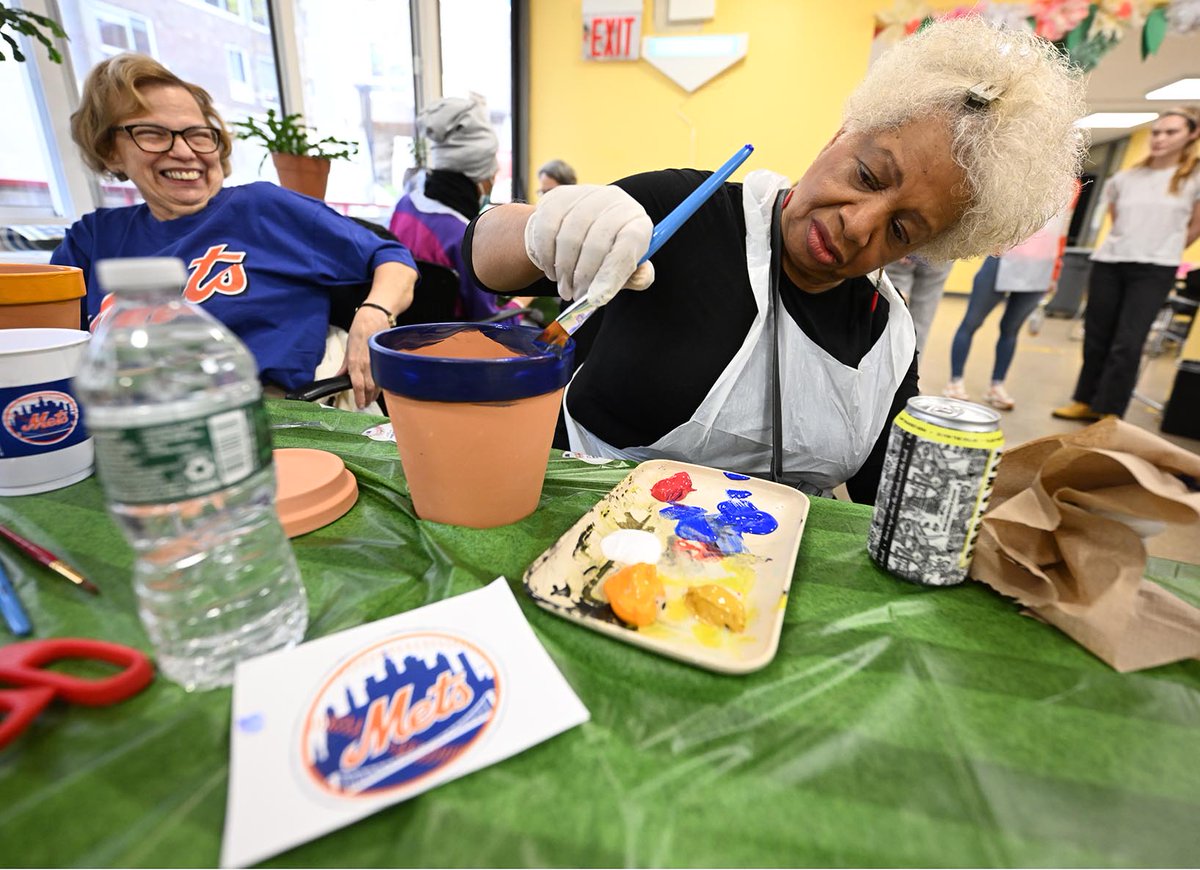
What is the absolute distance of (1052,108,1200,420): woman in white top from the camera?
8.62 feet

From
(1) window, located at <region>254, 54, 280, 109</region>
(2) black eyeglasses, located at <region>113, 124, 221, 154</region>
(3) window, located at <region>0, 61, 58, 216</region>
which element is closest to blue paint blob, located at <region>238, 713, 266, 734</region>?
(2) black eyeglasses, located at <region>113, 124, 221, 154</region>

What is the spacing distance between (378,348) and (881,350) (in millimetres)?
804

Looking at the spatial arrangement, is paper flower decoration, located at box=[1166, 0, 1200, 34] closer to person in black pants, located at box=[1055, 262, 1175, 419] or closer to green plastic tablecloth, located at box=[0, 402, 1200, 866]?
person in black pants, located at box=[1055, 262, 1175, 419]

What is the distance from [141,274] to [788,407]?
32.7 inches

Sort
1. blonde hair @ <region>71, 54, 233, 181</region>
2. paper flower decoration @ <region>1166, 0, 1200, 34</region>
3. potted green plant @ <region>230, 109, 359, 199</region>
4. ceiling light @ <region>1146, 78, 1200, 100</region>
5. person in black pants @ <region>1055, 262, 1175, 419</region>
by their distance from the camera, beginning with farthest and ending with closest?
ceiling light @ <region>1146, 78, 1200, 100</region>
paper flower decoration @ <region>1166, 0, 1200, 34</region>
person in black pants @ <region>1055, 262, 1175, 419</region>
potted green plant @ <region>230, 109, 359, 199</region>
blonde hair @ <region>71, 54, 233, 181</region>

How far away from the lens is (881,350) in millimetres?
957

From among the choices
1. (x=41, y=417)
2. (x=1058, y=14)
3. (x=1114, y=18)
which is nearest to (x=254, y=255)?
(x=41, y=417)

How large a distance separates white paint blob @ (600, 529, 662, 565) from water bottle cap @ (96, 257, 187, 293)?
0.38 m

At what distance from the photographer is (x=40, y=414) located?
0.59 metres

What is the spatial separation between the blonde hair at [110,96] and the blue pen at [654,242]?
1.06 metres

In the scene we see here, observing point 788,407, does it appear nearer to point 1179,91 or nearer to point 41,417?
point 41,417

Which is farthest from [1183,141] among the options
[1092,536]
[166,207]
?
[166,207]

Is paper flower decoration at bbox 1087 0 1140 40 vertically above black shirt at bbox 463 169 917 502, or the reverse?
paper flower decoration at bbox 1087 0 1140 40

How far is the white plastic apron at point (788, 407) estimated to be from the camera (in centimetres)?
92
